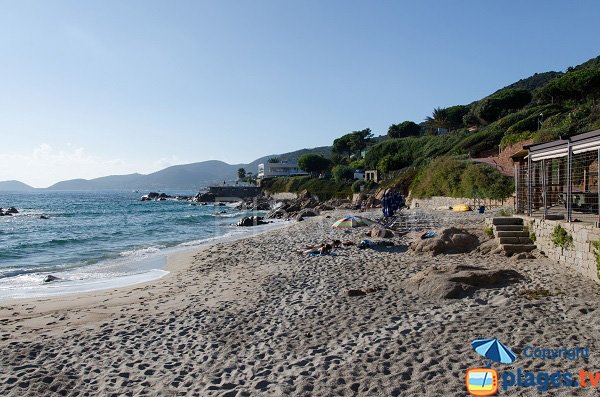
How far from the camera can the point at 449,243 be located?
1373 cm

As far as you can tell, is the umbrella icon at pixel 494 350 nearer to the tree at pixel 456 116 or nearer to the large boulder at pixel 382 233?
the large boulder at pixel 382 233

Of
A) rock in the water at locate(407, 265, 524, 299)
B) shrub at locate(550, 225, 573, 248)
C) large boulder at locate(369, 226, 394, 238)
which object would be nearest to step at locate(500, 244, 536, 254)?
shrub at locate(550, 225, 573, 248)

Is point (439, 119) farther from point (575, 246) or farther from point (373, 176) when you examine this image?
point (575, 246)

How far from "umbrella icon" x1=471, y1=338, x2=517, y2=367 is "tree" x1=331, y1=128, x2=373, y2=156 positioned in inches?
3853

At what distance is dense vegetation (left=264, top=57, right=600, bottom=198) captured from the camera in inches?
1379

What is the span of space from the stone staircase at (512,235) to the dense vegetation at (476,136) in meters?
2.96

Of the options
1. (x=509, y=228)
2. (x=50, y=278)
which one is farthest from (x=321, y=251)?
(x=50, y=278)

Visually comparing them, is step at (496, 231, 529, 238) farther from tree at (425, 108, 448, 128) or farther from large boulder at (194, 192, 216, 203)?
large boulder at (194, 192, 216, 203)

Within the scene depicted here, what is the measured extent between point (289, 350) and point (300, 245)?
12.3 meters

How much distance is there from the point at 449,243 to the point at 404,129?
3393 inches

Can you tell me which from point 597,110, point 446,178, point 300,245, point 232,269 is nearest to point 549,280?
point 232,269

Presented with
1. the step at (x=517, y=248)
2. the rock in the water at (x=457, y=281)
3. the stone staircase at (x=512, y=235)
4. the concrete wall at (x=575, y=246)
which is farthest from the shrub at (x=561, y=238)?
the rock in the water at (x=457, y=281)

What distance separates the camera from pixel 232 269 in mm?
14438

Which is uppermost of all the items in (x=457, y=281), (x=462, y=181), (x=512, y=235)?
(x=462, y=181)
